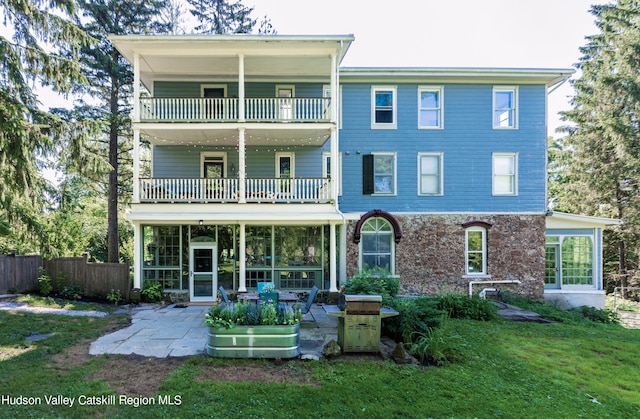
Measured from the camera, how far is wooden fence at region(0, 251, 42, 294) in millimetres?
11509

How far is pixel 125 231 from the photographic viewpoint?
21.6 m

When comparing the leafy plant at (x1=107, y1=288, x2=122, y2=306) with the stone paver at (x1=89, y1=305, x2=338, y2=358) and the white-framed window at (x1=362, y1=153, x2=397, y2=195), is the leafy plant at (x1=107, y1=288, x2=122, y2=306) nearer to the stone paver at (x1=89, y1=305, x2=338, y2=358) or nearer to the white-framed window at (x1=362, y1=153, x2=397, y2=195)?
the stone paver at (x1=89, y1=305, x2=338, y2=358)

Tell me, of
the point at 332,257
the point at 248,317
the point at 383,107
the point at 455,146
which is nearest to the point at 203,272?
the point at 332,257

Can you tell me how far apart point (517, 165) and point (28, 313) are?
16.6m

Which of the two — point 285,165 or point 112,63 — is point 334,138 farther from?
point 112,63

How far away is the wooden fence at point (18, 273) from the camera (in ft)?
37.8

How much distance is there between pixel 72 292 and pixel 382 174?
11529 millimetres

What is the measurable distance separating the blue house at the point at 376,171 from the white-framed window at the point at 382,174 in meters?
0.04

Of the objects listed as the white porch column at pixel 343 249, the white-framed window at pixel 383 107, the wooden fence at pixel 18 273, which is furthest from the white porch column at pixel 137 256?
the white-framed window at pixel 383 107

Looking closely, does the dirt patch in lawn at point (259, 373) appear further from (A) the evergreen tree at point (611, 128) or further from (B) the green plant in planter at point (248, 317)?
(A) the evergreen tree at point (611, 128)

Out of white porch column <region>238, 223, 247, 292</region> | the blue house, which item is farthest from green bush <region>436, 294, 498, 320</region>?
white porch column <region>238, 223, 247, 292</region>

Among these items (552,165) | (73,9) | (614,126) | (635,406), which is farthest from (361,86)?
(552,165)

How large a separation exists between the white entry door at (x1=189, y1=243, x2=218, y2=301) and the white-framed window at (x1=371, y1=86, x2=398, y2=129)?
767 centimetres

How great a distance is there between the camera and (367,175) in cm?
1338
